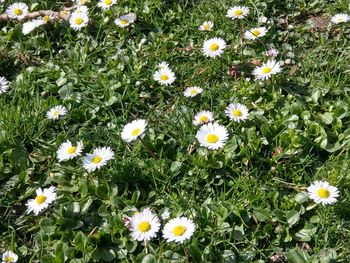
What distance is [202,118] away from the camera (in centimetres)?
271

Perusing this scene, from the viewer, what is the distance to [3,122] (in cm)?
280

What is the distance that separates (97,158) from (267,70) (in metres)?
0.98

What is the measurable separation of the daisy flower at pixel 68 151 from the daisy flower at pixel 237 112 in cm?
70

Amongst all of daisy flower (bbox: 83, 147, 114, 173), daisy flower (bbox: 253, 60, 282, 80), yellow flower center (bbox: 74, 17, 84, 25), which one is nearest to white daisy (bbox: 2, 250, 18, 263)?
daisy flower (bbox: 83, 147, 114, 173)

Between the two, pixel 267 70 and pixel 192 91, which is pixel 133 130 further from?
pixel 267 70

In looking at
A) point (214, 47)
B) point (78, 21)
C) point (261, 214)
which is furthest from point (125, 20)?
point (261, 214)

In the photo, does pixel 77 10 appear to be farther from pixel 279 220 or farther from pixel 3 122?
pixel 279 220

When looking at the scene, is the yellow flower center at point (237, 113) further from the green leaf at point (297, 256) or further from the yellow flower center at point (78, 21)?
the yellow flower center at point (78, 21)

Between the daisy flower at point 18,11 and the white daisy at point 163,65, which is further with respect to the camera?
the daisy flower at point 18,11

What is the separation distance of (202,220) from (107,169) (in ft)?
1.69

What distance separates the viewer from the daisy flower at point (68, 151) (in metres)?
2.61

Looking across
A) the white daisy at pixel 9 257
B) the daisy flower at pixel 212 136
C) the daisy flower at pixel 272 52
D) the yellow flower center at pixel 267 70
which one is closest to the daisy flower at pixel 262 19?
the daisy flower at pixel 272 52

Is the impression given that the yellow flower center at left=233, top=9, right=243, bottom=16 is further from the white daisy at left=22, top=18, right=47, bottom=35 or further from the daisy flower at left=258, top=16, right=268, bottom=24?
the white daisy at left=22, top=18, right=47, bottom=35

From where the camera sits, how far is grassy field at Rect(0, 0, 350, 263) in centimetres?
233
